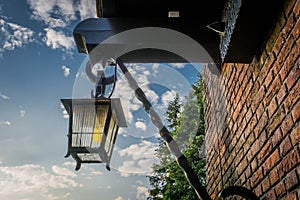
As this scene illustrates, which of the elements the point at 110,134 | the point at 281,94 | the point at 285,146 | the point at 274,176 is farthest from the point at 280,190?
the point at 110,134

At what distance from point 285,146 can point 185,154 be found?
780 cm

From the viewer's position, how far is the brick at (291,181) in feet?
3.95

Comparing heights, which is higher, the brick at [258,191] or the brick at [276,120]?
the brick at [276,120]

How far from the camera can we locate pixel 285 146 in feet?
4.25

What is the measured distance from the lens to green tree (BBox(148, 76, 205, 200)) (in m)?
8.42

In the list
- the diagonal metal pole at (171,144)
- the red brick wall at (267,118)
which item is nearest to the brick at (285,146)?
the red brick wall at (267,118)

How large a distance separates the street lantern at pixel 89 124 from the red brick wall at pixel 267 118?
0.75 metres

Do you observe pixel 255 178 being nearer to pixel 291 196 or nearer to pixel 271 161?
pixel 271 161

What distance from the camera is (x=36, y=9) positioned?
6082 millimetres

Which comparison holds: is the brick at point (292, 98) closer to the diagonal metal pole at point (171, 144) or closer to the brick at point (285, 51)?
the brick at point (285, 51)

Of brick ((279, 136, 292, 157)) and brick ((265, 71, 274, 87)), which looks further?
brick ((265, 71, 274, 87))

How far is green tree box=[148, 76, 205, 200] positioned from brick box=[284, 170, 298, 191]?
6.98 meters

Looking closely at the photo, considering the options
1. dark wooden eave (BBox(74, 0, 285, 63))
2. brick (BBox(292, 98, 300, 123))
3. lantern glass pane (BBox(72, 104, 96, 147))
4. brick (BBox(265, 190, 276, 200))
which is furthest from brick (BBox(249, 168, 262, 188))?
lantern glass pane (BBox(72, 104, 96, 147))

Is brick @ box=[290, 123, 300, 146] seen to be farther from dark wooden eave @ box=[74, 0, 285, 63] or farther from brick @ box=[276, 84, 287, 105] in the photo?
dark wooden eave @ box=[74, 0, 285, 63]
